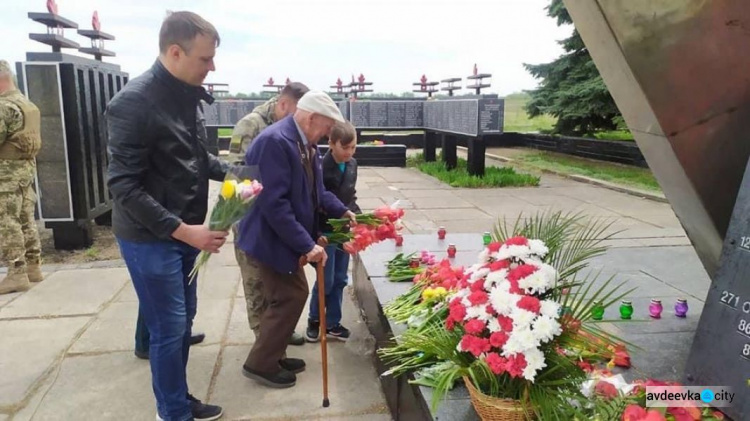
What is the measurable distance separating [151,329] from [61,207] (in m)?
4.28

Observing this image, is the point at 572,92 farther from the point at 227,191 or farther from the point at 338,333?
the point at 227,191

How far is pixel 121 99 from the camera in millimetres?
2385

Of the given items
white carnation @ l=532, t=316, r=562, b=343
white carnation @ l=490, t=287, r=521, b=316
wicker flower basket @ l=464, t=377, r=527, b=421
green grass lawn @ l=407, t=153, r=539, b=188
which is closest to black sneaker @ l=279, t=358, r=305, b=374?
wicker flower basket @ l=464, t=377, r=527, b=421

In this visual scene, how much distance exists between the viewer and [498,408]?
1.95 meters

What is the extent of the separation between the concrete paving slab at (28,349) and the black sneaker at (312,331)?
5.36 feet

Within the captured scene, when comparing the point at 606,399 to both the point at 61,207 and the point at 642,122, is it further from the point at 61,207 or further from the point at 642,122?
the point at 61,207

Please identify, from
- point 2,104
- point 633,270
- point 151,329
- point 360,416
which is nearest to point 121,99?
point 151,329

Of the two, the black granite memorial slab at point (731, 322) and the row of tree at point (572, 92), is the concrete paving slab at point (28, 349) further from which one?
the row of tree at point (572, 92)

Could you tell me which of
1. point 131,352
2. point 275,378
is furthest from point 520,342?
point 131,352

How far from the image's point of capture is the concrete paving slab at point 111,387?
3.04m

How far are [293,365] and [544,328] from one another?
2.06 metres

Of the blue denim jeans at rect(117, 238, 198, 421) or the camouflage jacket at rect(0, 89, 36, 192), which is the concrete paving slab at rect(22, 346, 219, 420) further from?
the camouflage jacket at rect(0, 89, 36, 192)

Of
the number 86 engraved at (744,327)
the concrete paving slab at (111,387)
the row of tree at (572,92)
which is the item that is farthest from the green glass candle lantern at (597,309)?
the row of tree at (572,92)

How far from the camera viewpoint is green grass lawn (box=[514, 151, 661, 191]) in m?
10.8
